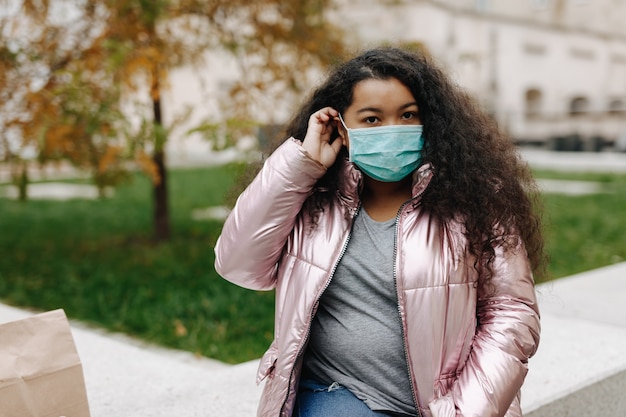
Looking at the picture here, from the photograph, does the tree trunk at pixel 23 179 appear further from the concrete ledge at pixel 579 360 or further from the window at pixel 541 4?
the window at pixel 541 4

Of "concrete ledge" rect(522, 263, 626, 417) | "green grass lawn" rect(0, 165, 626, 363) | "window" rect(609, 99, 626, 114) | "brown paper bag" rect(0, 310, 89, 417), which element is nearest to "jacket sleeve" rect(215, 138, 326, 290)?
"brown paper bag" rect(0, 310, 89, 417)

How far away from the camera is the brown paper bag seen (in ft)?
6.40

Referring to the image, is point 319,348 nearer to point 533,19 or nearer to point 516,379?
point 516,379

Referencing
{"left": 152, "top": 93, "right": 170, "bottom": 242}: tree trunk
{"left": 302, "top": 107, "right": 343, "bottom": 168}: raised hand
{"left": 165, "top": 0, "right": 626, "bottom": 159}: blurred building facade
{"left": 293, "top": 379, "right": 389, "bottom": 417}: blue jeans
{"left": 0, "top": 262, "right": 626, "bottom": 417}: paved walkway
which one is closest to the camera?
{"left": 293, "top": 379, "right": 389, "bottom": 417}: blue jeans

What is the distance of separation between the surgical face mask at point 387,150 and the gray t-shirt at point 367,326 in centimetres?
15

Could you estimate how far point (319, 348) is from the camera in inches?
84.8

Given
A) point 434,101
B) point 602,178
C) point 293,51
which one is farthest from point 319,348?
point 602,178

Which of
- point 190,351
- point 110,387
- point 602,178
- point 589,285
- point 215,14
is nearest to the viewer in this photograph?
point 110,387

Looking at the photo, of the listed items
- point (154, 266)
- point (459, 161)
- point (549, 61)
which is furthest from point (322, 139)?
point (549, 61)

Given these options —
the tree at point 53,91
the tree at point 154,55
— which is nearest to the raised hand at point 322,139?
the tree at point 154,55

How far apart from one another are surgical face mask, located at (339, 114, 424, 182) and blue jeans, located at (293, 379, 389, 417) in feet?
2.02

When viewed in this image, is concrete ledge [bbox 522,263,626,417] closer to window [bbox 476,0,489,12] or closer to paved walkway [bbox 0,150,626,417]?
paved walkway [bbox 0,150,626,417]

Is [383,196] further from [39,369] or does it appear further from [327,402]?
[39,369]

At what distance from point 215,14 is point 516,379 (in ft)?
17.3
